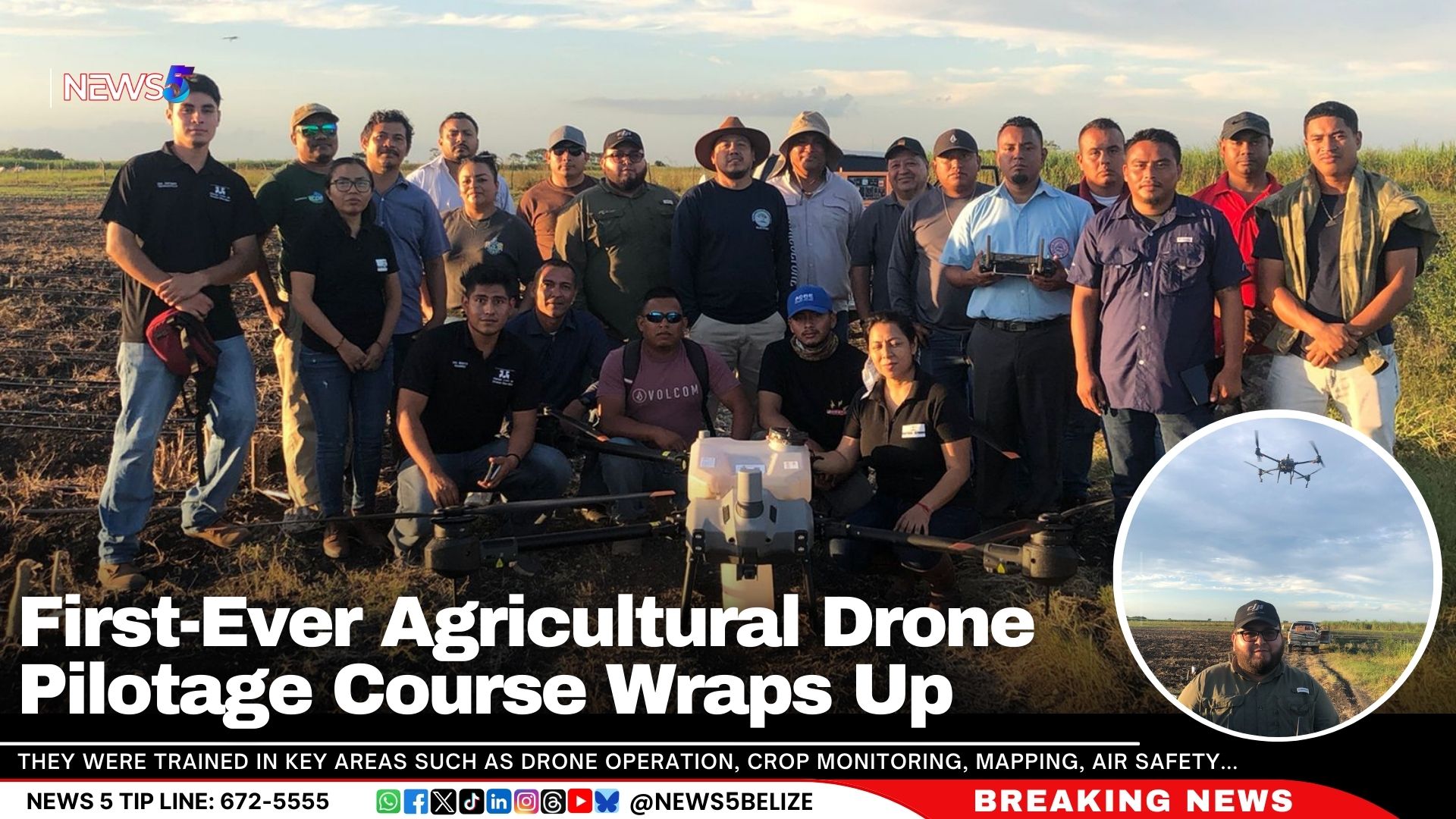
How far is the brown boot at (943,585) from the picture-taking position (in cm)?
612

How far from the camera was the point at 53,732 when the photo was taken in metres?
4.86

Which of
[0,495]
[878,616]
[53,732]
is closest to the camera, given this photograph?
[53,732]

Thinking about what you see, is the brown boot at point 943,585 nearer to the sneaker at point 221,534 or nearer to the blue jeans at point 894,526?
the blue jeans at point 894,526

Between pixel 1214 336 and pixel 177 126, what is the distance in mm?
5316

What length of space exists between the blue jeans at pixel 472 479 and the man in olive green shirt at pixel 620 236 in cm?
119

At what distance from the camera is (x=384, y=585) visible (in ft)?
20.2

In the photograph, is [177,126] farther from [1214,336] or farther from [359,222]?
[1214,336]

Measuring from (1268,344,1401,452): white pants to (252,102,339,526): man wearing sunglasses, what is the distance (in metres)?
5.17

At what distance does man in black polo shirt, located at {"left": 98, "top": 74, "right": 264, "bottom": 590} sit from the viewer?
593 cm

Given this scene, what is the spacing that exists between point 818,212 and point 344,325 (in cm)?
301

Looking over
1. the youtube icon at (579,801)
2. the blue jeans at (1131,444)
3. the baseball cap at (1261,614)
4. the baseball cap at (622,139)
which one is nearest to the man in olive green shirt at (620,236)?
the baseball cap at (622,139)

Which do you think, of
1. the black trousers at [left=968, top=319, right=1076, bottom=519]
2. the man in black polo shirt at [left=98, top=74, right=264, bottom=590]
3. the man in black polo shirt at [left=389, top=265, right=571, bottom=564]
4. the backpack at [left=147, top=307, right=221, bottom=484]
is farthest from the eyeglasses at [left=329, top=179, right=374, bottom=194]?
the black trousers at [left=968, top=319, right=1076, bottom=519]

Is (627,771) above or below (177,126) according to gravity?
below

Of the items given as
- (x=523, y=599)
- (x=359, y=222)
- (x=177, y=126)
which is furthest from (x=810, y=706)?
(x=177, y=126)
